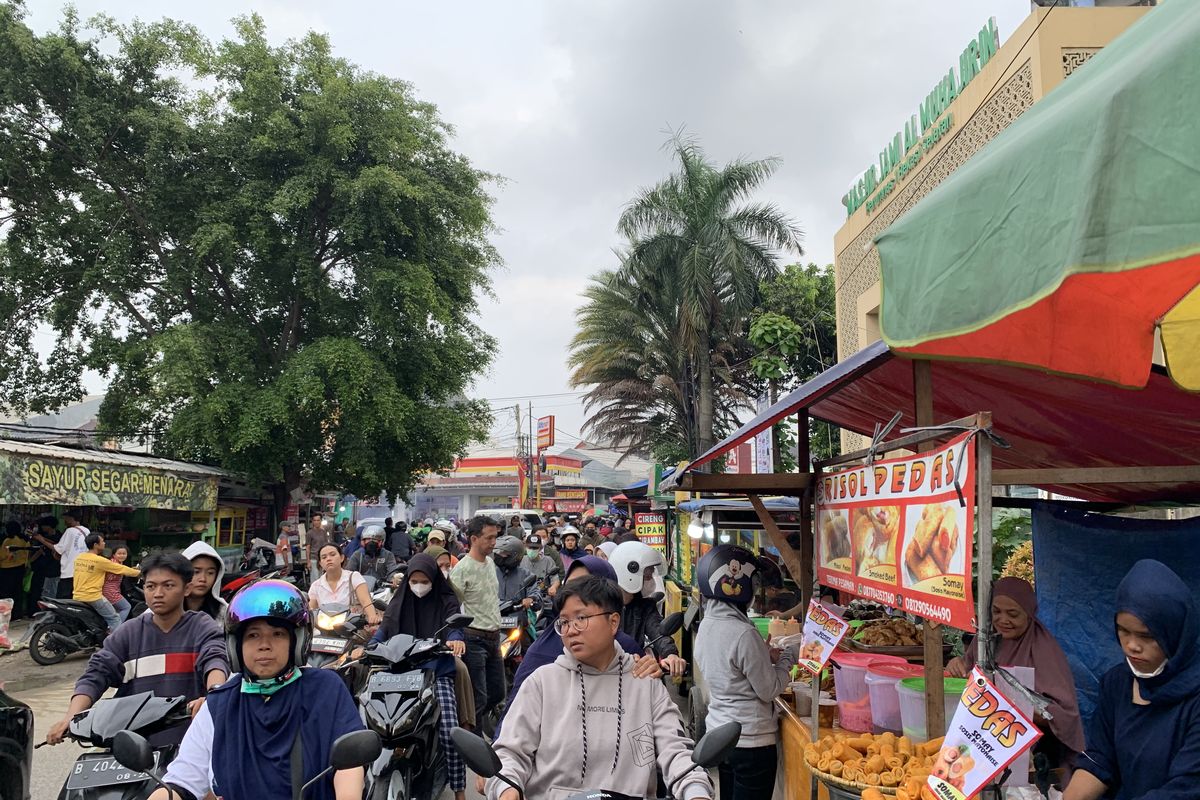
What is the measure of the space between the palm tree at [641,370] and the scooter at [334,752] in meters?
22.4

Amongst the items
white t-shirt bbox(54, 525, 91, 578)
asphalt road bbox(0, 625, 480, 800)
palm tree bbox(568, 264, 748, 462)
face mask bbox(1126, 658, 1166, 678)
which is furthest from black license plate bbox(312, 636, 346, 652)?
palm tree bbox(568, 264, 748, 462)

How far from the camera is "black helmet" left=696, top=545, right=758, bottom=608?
15.7 ft

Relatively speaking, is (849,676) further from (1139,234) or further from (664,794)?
(1139,234)

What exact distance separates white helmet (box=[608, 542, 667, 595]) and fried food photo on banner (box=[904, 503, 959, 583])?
3185mm

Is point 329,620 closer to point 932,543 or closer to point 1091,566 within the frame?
point 932,543

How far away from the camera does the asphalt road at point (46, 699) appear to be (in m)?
6.50

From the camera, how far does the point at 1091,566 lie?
5.86 m

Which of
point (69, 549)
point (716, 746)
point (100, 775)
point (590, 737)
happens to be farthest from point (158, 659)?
point (69, 549)

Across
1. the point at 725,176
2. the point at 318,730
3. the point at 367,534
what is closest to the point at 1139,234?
the point at 318,730

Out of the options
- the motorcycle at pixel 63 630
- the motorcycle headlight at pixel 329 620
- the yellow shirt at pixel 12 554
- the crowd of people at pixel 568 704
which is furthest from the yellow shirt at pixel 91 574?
the crowd of people at pixel 568 704

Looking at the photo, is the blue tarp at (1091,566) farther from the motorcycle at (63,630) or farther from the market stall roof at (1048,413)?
the motorcycle at (63,630)

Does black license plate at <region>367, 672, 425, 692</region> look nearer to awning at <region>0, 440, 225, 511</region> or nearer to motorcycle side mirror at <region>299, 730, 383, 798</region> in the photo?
motorcycle side mirror at <region>299, 730, 383, 798</region>

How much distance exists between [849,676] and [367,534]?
44.0 feet

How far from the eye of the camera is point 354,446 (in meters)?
21.9
